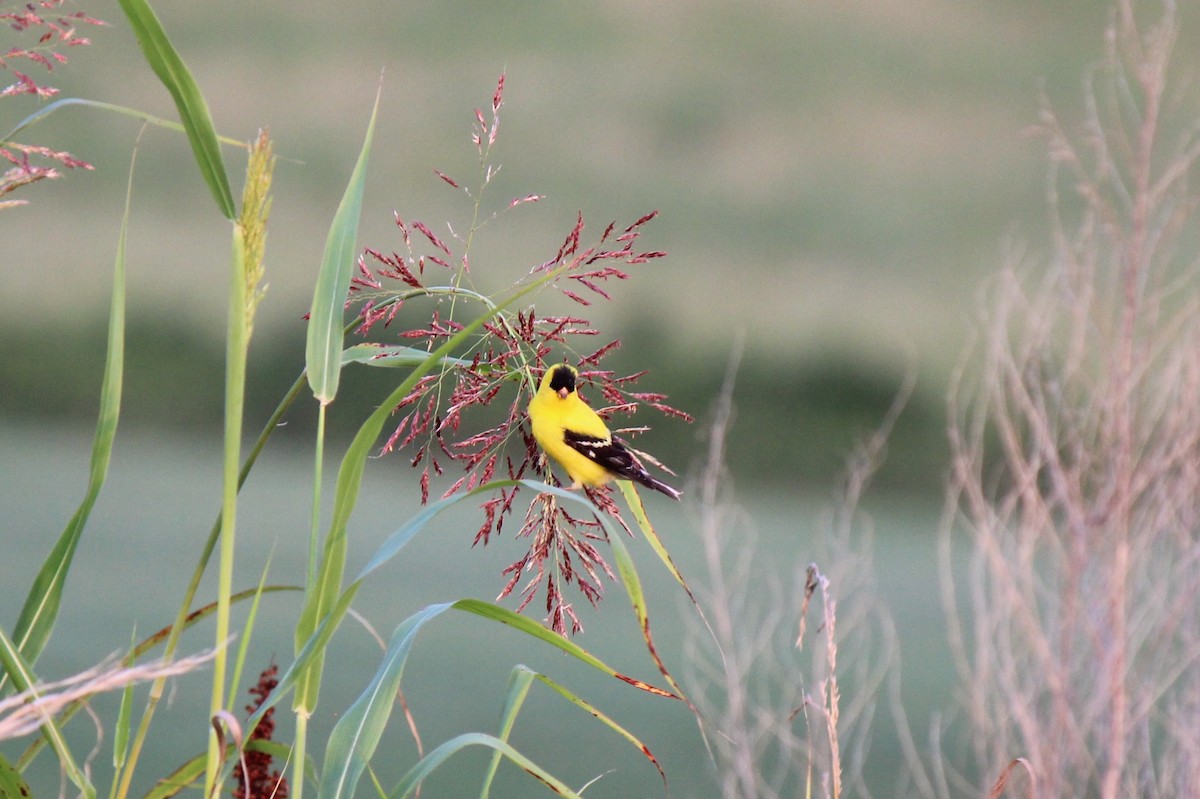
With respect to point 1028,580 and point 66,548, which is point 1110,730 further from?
point 66,548

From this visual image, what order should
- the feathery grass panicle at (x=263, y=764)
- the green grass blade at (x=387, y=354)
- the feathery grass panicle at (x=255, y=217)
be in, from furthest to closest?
the feathery grass panicle at (x=263, y=764) < the green grass blade at (x=387, y=354) < the feathery grass panicle at (x=255, y=217)

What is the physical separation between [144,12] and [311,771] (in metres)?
0.74

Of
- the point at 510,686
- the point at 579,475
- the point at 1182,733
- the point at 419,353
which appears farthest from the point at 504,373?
the point at 1182,733

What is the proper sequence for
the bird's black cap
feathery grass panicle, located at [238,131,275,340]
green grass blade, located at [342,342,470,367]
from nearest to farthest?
feathery grass panicle, located at [238,131,275,340]
green grass blade, located at [342,342,470,367]
the bird's black cap

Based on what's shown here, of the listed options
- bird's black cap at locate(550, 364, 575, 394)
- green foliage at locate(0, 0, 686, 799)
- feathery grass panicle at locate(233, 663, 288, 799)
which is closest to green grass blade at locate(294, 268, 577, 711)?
green foliage at locate(0, 0, 686, 799)

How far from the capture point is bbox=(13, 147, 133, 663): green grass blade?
3.22 feet

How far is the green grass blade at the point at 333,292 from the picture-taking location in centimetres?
90

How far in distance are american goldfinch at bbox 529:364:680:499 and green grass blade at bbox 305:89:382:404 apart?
65cm

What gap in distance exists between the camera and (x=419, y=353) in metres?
1.08

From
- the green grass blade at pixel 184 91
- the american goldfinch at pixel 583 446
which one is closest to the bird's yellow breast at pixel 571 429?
the american goldfinch at pixel 583 446

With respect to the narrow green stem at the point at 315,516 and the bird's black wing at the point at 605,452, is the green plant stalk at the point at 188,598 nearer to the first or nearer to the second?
the narrow green stem at the point at 315,516

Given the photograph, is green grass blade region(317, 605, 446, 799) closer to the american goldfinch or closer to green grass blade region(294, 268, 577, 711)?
green grass blade region(294, 268, 577, 711)

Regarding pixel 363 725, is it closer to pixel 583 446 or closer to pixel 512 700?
pixel 512 700

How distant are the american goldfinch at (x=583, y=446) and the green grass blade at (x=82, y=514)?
666 millimetres
